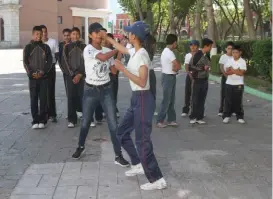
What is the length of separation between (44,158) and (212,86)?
31.8ft

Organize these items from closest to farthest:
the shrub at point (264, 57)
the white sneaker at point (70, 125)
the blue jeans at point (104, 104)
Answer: the blue jeans at point (104, 104)
the white sneaker at point (70, 125)
the shrub at point (264, 57)

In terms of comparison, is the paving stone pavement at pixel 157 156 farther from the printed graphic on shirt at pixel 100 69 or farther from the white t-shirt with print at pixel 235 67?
the printed graphic on shirt at pixel 100 69

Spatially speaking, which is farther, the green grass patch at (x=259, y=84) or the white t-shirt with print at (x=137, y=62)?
the green grass patch at (x=259, y=84)

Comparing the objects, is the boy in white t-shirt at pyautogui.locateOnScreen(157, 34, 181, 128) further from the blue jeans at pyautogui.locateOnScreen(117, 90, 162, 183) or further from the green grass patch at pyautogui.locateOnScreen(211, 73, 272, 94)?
the green grass patch at pyautogui.locateOnScreen(211, 73, 272, 94)

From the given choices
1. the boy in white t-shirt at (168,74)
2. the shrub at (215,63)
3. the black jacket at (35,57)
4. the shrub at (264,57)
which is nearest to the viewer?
the black jacket at (35,57)

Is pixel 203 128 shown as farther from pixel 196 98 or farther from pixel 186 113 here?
pixel 186 113

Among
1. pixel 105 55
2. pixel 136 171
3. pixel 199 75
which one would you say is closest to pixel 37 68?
pixel 105 55

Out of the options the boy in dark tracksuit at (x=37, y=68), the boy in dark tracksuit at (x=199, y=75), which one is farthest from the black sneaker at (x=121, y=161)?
the boy in dark tracksuit at (x=199, y=75)

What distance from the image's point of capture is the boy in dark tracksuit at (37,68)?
8.04 m

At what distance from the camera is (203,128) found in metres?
8.40

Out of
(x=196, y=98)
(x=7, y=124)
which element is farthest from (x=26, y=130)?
(x=196, y=98)

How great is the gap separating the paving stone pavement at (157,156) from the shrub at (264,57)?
13.3ft

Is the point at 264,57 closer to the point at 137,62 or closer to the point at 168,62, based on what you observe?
the point at 168,62

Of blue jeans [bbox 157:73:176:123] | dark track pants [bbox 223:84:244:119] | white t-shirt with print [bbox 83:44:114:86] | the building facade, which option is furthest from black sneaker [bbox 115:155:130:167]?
the building facade
